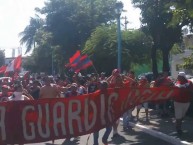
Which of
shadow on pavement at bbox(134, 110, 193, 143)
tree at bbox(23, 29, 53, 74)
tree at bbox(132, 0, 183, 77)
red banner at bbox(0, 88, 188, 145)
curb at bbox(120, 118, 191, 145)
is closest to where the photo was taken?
red banner at bbox(0, 88, 188, 145)

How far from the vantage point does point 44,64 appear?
69000 mm

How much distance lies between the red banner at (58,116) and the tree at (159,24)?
7366mm

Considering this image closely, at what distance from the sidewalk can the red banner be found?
5.95 feet

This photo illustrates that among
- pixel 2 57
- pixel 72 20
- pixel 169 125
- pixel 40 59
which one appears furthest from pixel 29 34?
pixel 169 125

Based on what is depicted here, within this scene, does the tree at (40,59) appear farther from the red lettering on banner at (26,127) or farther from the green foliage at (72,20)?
the red lettering on banner at (26,127)

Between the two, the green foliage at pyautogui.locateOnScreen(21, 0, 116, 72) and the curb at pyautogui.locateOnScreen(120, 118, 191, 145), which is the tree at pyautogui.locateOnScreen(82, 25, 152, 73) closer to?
the green foliage at pyautogui.locateOnScreen(21, 0, 116, 72)

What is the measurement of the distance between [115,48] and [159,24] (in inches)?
325

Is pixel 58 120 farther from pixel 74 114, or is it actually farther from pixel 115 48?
pixel 115 48

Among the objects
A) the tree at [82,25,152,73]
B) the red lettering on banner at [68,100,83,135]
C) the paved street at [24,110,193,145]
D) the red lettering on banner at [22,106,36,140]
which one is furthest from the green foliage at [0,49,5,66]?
the red lettering on banner at [22,106,36,140]

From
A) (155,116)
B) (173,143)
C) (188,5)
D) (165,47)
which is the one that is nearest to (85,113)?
(173,143)

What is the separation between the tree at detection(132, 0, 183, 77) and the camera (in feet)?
60.3

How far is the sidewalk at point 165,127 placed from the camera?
11.4m

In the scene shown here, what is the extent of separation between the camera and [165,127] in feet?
44.4

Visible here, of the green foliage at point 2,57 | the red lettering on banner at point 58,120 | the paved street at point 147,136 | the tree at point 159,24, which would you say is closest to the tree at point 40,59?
the green foliage at point 2,57
